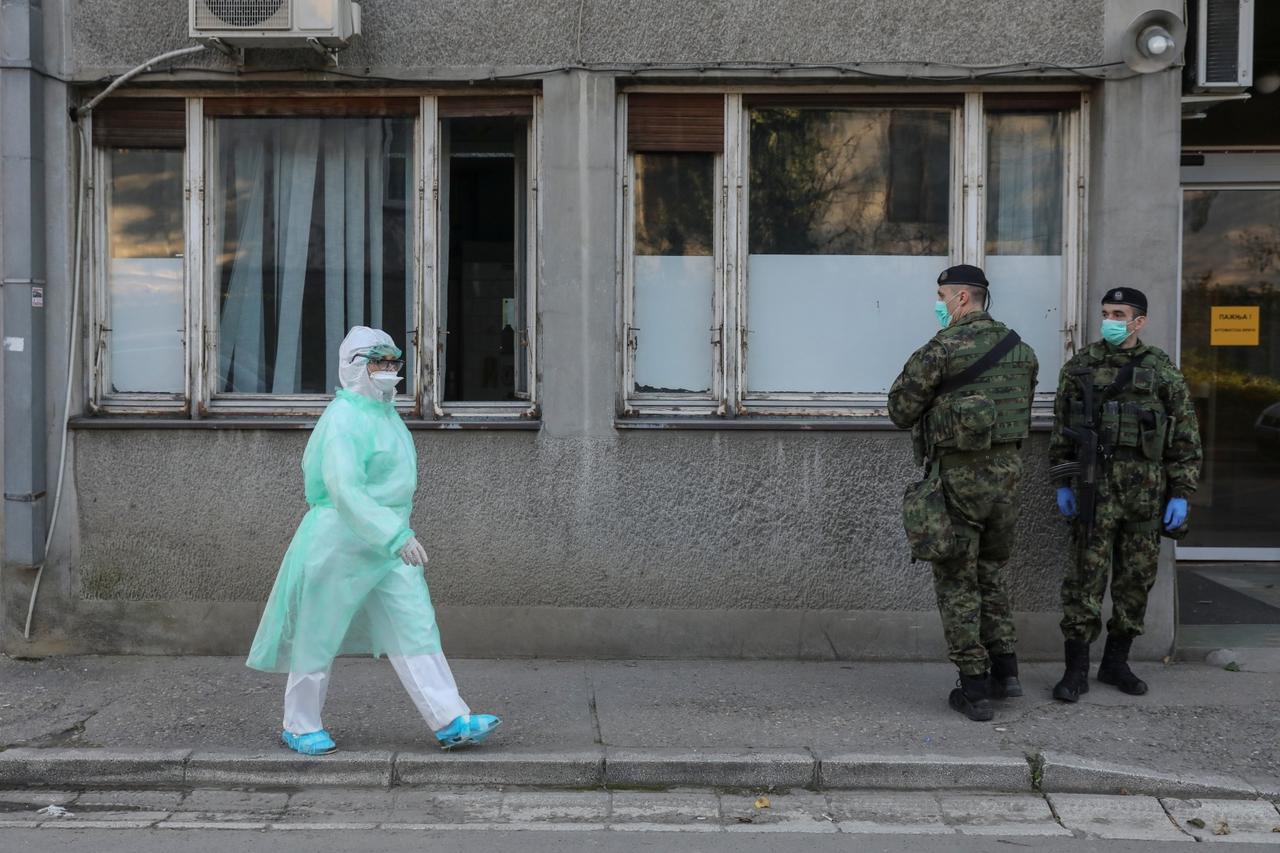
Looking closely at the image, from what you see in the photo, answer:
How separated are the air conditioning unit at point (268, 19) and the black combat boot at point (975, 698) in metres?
4.53

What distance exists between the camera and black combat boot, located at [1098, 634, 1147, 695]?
21.8 feet

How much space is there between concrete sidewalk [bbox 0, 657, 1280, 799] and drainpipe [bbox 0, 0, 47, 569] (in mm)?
922

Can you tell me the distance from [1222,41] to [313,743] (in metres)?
5.84

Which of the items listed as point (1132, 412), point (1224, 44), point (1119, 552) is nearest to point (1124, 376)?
point (1132, 412)

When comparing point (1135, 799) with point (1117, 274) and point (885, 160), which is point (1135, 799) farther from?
point (885, 160)

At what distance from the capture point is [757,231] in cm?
757

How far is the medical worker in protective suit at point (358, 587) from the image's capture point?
5.51 m

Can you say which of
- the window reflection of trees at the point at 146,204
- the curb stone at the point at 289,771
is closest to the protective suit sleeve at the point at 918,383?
the curb stone at the point at 289,771

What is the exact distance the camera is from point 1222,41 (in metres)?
7.14

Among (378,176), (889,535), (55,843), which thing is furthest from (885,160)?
(55,843)

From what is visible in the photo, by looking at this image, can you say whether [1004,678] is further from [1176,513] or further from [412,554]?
[412,554]

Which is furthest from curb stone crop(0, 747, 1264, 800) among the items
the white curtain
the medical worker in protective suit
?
the white curtain

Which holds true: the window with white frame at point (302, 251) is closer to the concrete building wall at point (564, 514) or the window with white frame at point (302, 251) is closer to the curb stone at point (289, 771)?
the concrete building wall at point (564, 514)

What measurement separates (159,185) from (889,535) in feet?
15.1
